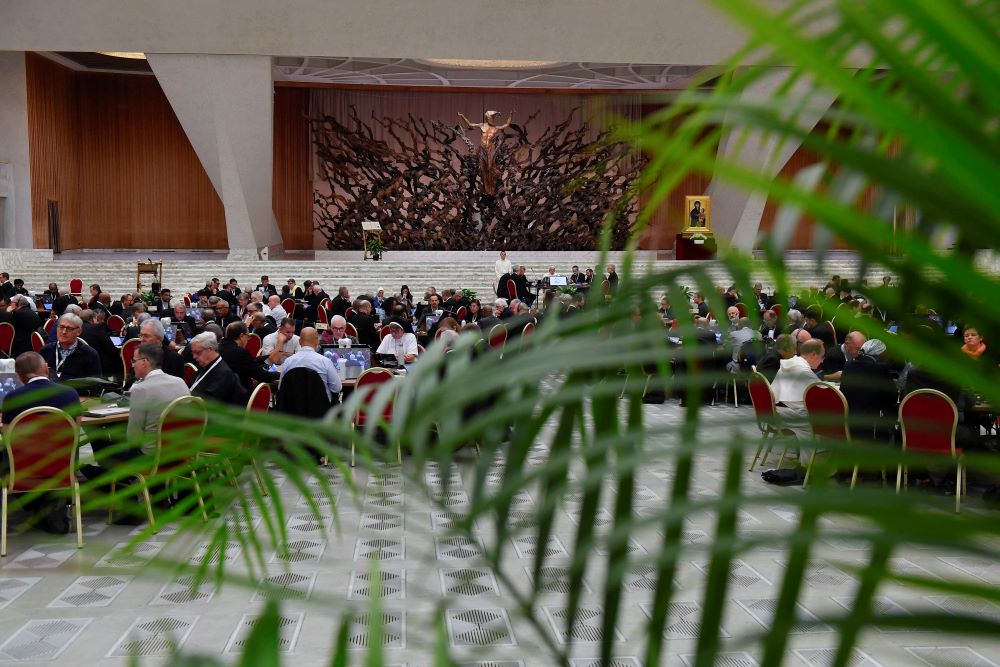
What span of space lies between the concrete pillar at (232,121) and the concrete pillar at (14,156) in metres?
4.13

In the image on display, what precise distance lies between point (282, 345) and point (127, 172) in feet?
70.5

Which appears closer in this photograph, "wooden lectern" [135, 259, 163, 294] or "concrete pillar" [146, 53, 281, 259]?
"wooden lectern" [135, 259, 163, 294]

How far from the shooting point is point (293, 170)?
28391mm

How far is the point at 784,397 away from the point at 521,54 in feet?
50.3

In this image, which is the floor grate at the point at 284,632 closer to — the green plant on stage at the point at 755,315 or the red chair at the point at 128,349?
the green plant on stage at the point at 755,315

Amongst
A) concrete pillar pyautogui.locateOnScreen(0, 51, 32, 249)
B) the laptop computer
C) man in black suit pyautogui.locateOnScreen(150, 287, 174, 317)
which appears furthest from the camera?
concrete pillar pyautogui.locateOnScreen(0, 51, 32, 249)

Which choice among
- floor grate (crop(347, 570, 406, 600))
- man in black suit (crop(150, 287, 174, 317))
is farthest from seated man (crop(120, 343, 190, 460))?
man in black suit (crop(150, 287, 174, 317))

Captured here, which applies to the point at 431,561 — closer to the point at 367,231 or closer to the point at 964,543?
the point at 964,543

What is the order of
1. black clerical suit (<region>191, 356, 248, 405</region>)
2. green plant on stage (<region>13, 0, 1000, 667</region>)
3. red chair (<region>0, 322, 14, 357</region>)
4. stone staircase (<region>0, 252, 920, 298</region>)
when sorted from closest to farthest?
green plant on stage (<region>13, 0, 1000, 667</region>) < black clerical suit (<region>191, 356, 248, 405</region>) < red chair (<region>0, 322, 14, 357</region>) < stone staircase (<region>0, 252, 920, 298</region>)

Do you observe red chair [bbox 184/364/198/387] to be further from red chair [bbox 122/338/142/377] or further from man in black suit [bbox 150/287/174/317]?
man in black suit [bbox 150/287/174/317]

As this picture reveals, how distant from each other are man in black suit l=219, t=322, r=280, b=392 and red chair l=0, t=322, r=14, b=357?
392cm

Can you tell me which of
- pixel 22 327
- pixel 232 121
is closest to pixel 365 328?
pixel 22 327

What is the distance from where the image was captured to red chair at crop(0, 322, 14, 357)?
32.4 feet

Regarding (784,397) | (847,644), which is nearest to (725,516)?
(847,644)
